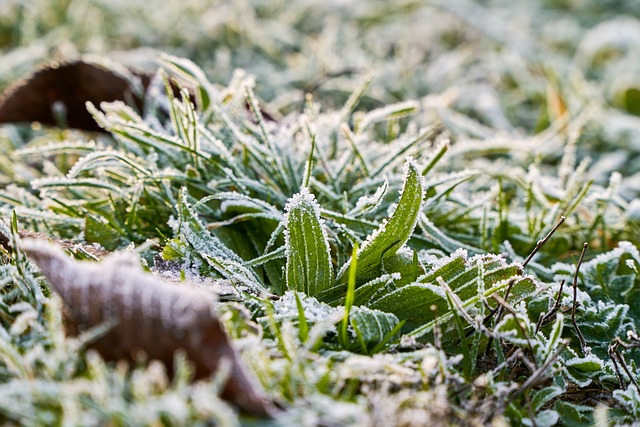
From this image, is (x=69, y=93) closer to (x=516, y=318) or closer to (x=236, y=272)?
(x=236, y=272)

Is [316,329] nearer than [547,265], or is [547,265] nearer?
[316,329]

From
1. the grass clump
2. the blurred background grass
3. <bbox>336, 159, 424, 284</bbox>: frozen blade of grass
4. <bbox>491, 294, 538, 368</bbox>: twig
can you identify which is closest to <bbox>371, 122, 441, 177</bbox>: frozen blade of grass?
the grass clump

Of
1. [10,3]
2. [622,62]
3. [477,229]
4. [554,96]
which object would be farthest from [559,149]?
[10,3]

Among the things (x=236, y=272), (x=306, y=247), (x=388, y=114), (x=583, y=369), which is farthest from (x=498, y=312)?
(x=388, y=114)

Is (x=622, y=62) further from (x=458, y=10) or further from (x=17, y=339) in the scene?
(x=17, y=339)

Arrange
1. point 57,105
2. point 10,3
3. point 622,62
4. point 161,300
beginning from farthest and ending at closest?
point 622,62
point 10,3
point 57,105
point 161,300

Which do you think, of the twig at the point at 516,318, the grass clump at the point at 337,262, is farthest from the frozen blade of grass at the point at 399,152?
the twig at the point at 516,318

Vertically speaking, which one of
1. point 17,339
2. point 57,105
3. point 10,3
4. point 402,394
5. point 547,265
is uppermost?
point 10,3
